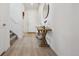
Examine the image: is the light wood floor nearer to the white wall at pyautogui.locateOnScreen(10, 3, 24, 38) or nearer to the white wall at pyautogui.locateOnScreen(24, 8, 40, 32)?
the white wall at pyautogui.locateOnScreen(10, 3, 24, 38)

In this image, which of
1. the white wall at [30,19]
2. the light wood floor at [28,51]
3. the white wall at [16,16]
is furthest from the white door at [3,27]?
the white wall at [30,19]

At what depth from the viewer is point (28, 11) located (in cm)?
1410

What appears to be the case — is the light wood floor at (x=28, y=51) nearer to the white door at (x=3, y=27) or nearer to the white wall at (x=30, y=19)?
the white door at (x=3, y=27)

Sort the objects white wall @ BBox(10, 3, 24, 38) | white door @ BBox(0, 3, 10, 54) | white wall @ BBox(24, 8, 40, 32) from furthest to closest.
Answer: white wall @ BBox(24, 8, 40, 32), white wall @ BBox(10, 3, 24, 38), white door @ BBox(0, 3, 10, 54)

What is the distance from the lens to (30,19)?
14219 millimetres

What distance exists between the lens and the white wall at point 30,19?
14055mm

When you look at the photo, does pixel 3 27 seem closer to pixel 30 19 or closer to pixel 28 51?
pixel 28 51

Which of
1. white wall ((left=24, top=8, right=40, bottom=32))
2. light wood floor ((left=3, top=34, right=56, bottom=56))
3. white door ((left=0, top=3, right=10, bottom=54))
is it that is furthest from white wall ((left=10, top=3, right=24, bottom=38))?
white wall ((left=24, top=8, right=40, bottom=32))

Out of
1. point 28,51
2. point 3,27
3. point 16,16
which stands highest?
point 16,16

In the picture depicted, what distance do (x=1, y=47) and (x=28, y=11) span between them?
10.1 meters

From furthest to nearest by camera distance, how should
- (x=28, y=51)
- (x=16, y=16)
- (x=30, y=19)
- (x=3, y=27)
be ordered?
(x=30, y=19), (x=16, y=16), (x=28, y=51), (x=3, y=27)

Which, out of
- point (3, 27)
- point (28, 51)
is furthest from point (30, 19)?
point (3, 27)

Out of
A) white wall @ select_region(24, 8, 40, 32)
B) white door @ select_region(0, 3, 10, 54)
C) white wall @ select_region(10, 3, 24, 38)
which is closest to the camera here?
white door @ select_region(0, 3, 10, 54)

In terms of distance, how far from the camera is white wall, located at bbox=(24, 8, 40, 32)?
14.1m
